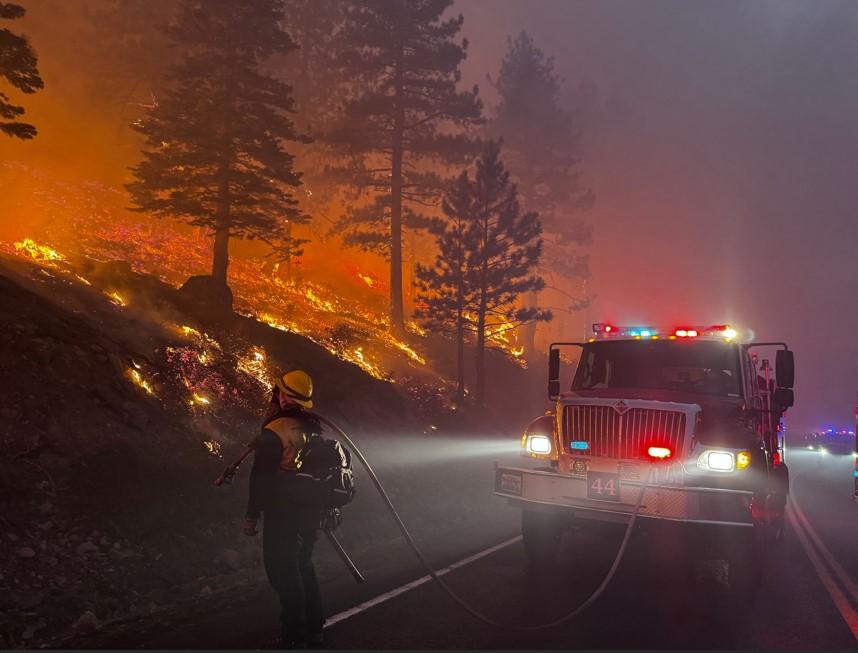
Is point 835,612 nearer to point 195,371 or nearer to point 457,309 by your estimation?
point 195,371

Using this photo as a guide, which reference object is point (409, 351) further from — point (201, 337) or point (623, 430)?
point (623, 430)

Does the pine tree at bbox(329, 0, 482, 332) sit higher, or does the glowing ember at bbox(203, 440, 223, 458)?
the pine tree at bbox(329, 0, 482, 332)

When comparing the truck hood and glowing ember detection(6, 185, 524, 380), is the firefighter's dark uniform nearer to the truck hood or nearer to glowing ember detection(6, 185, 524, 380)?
the truck hood

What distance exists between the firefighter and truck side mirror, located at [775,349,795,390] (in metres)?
6.04

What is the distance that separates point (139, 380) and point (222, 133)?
9843 millimetres

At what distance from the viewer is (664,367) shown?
30.7ft

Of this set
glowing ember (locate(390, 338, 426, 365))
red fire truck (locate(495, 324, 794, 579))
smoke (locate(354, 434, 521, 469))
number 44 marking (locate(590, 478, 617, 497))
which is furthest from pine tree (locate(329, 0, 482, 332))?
number 44 marking (locate(590, 478, 617, 497))

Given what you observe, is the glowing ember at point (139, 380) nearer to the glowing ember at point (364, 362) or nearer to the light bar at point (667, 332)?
the light bar at point (667, 332)

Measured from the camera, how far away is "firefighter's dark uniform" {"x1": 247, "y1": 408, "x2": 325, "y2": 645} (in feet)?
17.8

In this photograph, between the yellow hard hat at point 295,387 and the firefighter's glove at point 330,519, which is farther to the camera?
the firefighter's glove at point 330,519

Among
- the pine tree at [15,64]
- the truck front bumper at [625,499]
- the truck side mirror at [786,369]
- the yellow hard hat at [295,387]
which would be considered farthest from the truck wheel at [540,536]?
the pine tree at [15,64]

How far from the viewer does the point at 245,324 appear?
17.1 m

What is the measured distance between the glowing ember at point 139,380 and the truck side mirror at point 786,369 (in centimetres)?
876

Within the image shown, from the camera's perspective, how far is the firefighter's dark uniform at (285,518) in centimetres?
543
